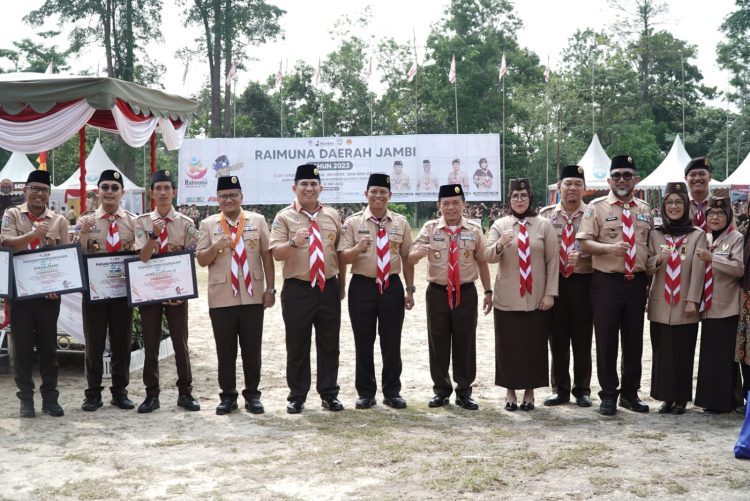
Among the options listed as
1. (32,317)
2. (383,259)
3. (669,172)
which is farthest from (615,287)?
(669,172)

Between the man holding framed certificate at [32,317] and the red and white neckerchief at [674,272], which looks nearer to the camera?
the red and white neckerchief at [674,272]

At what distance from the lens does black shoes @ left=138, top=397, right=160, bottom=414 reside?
6.34 m

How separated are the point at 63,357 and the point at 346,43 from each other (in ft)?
140

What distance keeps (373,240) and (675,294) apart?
237 centimetres

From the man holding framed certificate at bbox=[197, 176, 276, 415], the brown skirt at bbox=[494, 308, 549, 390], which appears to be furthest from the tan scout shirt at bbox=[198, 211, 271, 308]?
the brown skirt at bbox=[494, 308, 549, 390]

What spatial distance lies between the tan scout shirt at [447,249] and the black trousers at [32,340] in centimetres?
301

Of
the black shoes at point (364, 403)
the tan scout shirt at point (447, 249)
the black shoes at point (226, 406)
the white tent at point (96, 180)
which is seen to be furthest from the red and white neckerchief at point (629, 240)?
the white tent at point (96, 180)

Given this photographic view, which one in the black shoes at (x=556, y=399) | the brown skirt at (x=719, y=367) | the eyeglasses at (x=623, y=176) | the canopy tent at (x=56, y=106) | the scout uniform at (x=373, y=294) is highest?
the canopy tent at (x=56, y=106)

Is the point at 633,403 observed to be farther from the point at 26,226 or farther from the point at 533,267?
the point at 26,226

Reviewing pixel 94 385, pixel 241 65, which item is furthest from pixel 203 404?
pixel 241 65

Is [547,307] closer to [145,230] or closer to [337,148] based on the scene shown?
[145,230]

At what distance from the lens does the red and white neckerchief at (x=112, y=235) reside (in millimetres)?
6629

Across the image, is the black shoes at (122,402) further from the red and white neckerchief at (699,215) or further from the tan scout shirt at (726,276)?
the red and white neckerchief at (699,215)

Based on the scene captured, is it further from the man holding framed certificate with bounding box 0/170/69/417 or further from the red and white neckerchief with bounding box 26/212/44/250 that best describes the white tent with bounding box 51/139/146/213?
the man holding framed certificate with bounding box 0/170/69/417
